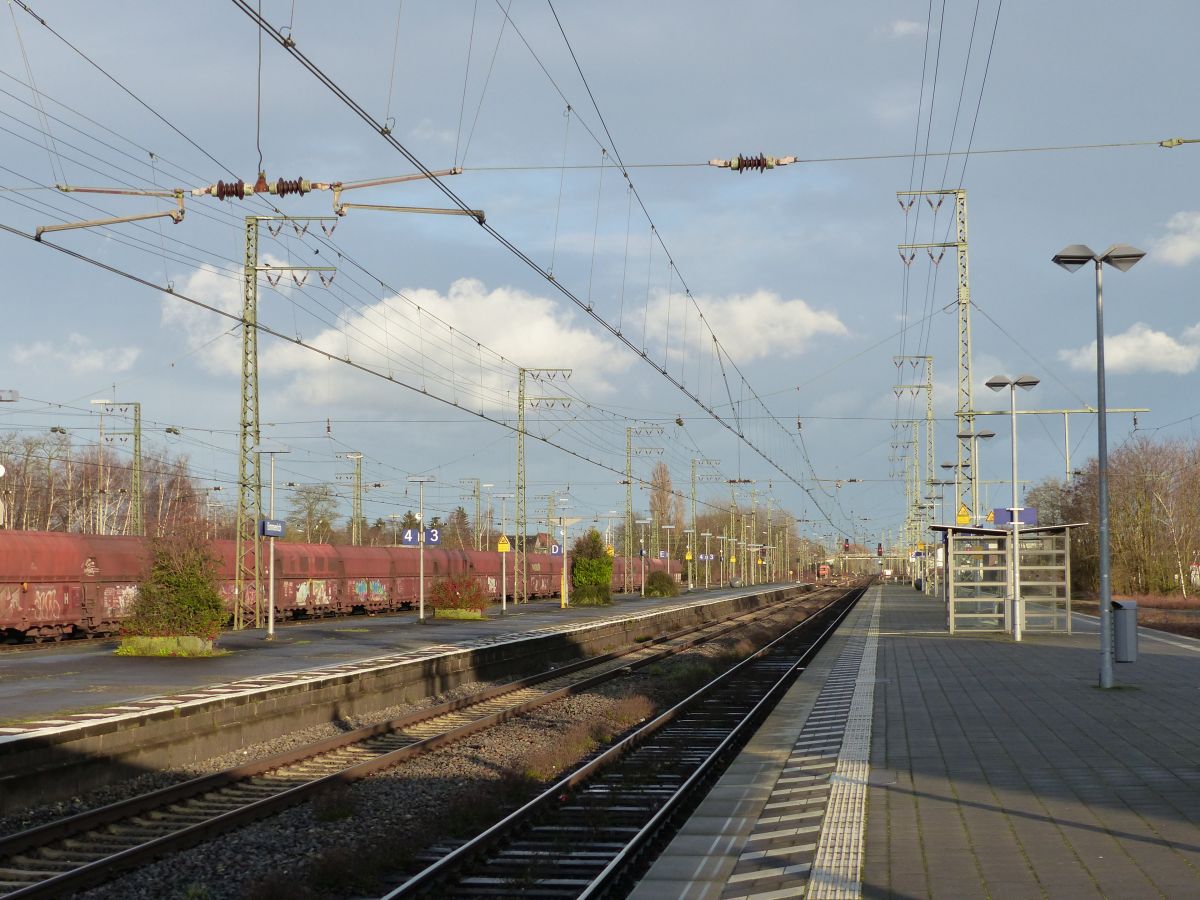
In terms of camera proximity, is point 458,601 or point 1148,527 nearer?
point 458,601

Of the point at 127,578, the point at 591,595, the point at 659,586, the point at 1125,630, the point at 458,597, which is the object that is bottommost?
the point at 659,586

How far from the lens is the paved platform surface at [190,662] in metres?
17.7

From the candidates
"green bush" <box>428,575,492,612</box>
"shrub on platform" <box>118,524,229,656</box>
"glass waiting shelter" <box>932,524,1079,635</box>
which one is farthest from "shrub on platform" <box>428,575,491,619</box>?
"shrub on platform" <box>118,524,229,656</box>

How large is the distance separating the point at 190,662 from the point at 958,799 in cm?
1722

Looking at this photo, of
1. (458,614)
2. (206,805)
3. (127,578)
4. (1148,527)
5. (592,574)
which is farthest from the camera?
(1148,527)

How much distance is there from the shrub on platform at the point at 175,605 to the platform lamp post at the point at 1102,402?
16.9m

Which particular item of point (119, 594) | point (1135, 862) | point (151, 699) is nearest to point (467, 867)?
point (1135, 862)

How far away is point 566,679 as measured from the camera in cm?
2700

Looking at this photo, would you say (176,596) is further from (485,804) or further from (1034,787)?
(1034,787)

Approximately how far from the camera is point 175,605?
25375 mm

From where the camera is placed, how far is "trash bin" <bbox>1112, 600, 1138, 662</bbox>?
19828mm

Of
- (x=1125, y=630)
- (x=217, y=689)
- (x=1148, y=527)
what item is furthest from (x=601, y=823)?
(x=1148, y=527)

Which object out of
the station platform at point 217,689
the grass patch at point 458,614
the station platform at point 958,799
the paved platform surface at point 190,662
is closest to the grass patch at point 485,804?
the station platform at point 958,799

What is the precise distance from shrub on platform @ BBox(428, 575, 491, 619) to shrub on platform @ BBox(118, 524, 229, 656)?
1848 cm
